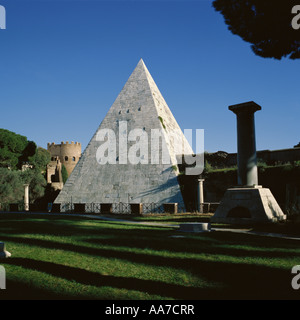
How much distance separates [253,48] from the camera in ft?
34.6

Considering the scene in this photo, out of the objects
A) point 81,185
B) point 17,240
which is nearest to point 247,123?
point 17,240

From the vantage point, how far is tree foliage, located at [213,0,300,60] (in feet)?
29.8

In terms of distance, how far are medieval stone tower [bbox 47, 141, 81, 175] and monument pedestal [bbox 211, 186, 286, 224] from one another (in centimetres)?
4872

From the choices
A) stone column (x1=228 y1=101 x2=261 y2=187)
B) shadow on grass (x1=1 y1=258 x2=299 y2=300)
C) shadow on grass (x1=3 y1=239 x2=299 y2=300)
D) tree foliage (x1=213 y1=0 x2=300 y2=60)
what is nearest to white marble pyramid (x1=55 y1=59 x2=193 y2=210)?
stone column (x1=228 y1=101 x2=261 y2=187)

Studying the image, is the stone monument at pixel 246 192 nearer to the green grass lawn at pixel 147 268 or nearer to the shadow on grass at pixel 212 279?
the green grass lawn at pixel 147 268

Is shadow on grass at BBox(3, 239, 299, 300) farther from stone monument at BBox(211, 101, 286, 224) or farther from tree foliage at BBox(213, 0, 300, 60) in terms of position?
tree foliage at BBox(213, 0, 300, 60)

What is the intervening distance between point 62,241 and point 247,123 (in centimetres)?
785

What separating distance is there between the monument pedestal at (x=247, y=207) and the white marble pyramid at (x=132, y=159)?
27.7 feet

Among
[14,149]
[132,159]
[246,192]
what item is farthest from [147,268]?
[14,149]

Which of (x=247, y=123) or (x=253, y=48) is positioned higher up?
(x=253, y=48)

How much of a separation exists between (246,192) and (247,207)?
550mm

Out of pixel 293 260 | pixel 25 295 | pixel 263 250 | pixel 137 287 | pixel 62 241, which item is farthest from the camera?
pixel 62 241

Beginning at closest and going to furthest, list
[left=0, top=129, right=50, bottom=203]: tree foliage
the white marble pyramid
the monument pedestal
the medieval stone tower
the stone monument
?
the monument pedestal → the stone monument → the white marble pyramid → [left=0, top=129, right=50, bottom=203]: tree foliage → the medieval stone tower

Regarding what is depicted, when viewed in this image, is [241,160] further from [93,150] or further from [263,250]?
[93,150]
